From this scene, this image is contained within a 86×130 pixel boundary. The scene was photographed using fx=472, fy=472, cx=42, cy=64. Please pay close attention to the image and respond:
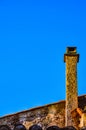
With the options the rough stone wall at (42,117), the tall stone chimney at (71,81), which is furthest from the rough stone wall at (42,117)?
the tall stone chimney at (71,81)

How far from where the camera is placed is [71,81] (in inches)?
766

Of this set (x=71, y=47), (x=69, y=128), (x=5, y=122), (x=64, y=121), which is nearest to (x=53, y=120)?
(x=64, y=121)

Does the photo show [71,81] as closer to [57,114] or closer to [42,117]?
[57,114]

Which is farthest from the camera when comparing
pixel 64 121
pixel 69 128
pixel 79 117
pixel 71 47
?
pixel 71 47

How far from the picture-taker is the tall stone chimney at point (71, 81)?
61.9 feet

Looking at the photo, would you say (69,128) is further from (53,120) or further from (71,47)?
(71,47)

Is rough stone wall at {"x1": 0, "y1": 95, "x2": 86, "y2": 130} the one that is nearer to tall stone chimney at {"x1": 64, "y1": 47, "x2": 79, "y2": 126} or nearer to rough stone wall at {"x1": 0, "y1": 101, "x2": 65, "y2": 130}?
rough stone wall at {"x1": 0, "y1": 101, "x2": 65, "y2": 130}

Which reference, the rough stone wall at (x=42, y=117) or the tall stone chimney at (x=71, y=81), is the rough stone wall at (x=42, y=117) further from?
the tall stone chimney at (x=71, y=81)

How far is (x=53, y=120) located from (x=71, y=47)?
3.45 m

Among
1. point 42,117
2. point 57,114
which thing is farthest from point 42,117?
point 57,114

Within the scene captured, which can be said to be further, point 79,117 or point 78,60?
point 78,60

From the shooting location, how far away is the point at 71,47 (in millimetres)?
20359

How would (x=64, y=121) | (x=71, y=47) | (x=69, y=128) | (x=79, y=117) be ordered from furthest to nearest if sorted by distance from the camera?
(x=71, y=47), (x=64, y=121), (x=79, y=117), (x=69, y=128)

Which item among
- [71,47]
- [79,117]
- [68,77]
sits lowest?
[79,117]
